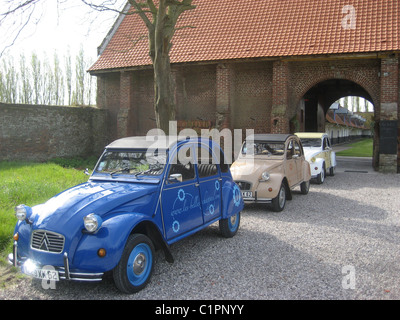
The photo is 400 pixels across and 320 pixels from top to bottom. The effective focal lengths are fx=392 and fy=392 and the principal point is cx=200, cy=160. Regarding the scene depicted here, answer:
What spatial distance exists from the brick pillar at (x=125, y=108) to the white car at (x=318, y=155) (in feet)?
33.9

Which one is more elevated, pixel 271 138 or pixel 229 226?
pixel 271 138

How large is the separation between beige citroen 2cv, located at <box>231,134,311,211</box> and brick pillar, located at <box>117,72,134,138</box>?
41.0 ft

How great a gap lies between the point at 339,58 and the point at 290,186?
9895 mm

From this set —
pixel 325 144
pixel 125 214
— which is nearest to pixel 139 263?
pixel 125 214

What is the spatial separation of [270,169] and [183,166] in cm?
412

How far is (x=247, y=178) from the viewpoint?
A: 29.9 feet

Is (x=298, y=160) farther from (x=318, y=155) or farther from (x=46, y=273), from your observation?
(x=46, y=273)

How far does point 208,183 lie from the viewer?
20.3 feet

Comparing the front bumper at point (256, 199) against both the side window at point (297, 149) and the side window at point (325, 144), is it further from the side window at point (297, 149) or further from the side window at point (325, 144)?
the side window at point (325, 144)

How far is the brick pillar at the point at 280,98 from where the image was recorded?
60.0ft

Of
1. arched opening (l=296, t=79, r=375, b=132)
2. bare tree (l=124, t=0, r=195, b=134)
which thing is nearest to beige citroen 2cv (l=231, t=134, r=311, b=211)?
bare tree (l=124, t=0, r=195, b=134)

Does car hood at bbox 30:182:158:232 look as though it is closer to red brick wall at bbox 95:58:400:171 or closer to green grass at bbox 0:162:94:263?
green grass at bbox 0:162:94:263

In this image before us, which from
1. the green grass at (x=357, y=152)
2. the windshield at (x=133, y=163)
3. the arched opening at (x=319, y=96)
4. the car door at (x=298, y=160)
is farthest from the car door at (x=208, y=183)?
the green grass at (x=357, y=152)

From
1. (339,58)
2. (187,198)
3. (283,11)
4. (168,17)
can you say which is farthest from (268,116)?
(187,198)
